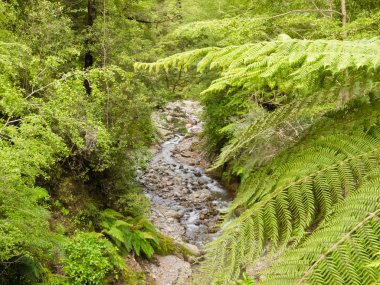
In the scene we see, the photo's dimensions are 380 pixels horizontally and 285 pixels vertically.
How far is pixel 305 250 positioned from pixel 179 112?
19206 mm

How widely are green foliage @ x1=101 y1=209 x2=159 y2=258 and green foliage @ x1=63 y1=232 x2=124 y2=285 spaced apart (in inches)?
26.9

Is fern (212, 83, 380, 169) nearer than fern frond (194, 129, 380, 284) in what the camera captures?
No

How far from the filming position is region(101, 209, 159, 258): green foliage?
7387mm

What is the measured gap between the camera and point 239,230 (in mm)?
1451

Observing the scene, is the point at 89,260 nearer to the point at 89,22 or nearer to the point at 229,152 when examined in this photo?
the point at 229,152

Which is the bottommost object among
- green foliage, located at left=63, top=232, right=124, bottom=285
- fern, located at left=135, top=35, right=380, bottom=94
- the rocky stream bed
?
the rocky stream bed

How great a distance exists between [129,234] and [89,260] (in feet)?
6.06

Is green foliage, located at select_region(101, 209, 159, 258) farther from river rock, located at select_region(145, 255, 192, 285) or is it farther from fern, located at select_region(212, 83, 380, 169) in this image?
fern, located at select_region(212, 83, 380, 169)

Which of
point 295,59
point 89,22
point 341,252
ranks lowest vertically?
point 341,252

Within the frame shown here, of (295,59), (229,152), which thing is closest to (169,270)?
(229,152)

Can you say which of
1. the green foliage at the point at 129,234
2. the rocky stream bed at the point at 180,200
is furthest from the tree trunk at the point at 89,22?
the green foliage at the point at 129,234

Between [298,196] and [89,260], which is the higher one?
[298,196]

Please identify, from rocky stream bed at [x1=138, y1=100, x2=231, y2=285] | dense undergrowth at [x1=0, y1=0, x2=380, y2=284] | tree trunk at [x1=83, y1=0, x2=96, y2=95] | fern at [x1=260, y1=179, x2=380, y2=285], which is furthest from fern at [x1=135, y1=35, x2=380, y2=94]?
tree trunk at [x1=83, y1=0, x2=96, y2=95]

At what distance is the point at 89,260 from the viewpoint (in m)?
5.90
